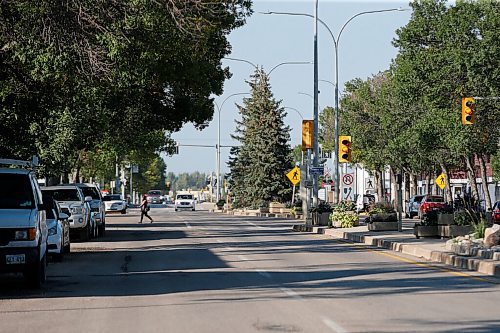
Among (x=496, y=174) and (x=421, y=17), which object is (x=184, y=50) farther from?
(x=496, y=174)

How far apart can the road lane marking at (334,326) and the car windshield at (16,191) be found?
6.70 meters

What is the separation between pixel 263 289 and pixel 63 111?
20337mm

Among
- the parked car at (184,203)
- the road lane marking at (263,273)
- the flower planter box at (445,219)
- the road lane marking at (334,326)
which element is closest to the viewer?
the road lane marking at (334,326)

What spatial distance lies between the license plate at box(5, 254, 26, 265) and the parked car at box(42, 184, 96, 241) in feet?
54.8

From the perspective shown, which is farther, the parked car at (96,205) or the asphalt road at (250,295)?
the parked car at (96,205)

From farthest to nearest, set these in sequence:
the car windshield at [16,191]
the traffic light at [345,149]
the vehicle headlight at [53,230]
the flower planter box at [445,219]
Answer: the traffic light at [345,149] < the flower planter box at [445,219] < the vehicle headlight at [53,230] < the car windshield at [16,191]

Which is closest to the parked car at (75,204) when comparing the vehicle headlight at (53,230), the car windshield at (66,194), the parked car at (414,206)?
the car windshield at (66,194)

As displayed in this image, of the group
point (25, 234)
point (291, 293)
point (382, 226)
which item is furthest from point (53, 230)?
point (382, 226)

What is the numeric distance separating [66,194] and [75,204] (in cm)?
125

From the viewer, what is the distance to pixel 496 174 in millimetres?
77812

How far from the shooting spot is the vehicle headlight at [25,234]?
16.0 m

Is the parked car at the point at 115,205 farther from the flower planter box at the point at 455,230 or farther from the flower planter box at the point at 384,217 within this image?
the flower planter box at the point at 455,230

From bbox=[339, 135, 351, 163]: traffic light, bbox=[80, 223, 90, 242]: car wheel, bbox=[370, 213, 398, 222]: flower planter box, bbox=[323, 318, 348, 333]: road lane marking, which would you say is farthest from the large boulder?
bbox=[339, 135, 351, 163]: traffic light

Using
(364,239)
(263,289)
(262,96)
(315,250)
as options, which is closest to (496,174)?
(262,96)
